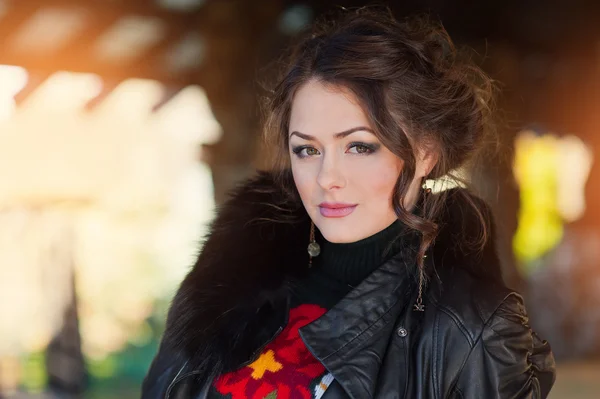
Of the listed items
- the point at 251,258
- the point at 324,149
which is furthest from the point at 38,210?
the point at 324,149

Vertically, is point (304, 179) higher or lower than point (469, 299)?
higher

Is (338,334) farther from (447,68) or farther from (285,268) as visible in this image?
(447,68)

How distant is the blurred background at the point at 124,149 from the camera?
170 inches

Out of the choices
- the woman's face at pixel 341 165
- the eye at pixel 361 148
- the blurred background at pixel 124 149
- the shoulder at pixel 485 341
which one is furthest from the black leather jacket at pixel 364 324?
the blurred background at pixel 124 149

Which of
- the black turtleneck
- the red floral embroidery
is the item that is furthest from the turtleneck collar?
the red floral embroidery

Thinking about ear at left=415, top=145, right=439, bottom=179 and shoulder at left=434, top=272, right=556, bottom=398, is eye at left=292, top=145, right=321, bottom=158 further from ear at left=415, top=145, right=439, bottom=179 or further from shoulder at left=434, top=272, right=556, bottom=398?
shoulder at left=434, top=272, right=556, bottom=398

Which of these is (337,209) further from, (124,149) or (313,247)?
(124,149)

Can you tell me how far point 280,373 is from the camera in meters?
1.58

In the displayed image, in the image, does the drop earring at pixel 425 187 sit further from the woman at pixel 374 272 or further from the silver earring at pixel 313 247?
the silver earring at pixel 313 247

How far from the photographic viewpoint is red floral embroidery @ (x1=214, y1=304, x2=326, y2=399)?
155 centimetres

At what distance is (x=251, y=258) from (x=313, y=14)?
3.08m

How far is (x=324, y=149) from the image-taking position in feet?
4.98

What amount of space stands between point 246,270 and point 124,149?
3380 millimetres

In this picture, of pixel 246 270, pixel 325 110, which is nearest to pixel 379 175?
pixel 325 110
